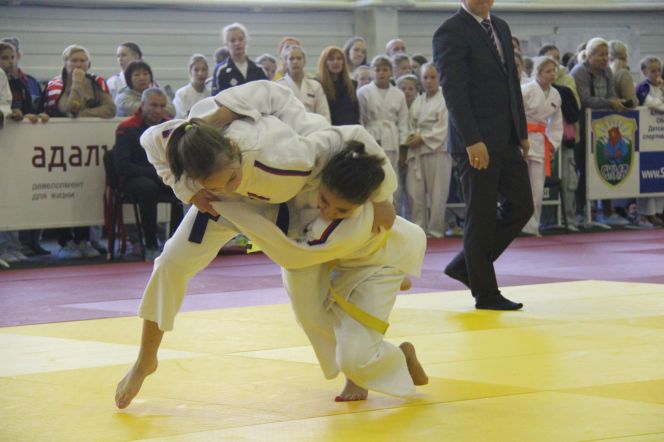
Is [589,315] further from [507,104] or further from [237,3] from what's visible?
[237,3]

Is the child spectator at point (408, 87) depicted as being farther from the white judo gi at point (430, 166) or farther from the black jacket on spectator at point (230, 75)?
the black jacket on spectator at point (230, 75)

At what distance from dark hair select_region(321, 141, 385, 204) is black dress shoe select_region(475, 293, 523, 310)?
91.9 inches

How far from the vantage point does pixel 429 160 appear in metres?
10.4

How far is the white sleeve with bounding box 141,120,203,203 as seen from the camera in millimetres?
3336

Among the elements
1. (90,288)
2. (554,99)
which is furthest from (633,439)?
(554,99)

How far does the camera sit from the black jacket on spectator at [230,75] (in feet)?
30.1

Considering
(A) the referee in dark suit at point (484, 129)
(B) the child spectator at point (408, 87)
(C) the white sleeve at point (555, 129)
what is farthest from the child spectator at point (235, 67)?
(A) the referee in dark suit at point (484, 129)

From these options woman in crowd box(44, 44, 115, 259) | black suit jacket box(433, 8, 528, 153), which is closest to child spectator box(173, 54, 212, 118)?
woman in crowd box(44, 44, 115, 259)

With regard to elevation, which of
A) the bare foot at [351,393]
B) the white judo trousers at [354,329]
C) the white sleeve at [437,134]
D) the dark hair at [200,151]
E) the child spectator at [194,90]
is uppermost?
the dark hair at [200,151]

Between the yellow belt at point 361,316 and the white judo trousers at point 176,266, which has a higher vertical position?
the white judo trousers at point 176,266

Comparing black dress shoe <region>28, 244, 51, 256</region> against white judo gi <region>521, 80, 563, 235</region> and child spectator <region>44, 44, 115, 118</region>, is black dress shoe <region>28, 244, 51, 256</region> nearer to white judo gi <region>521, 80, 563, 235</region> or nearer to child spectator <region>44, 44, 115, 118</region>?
Answer: child spectator <region>44, 44, 115, 118</region>

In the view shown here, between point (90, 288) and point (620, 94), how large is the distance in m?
6.28

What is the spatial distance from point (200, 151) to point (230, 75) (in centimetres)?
623

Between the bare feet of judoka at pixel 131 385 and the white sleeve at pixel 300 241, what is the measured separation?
0.57m
